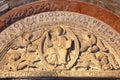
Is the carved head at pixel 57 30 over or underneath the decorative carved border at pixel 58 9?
underneath

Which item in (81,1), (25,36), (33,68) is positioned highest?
(81,1)

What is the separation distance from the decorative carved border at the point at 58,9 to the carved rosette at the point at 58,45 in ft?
0.20

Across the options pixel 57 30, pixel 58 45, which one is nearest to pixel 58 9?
pixel 57 30

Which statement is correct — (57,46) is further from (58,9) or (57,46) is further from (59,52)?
(58,9)

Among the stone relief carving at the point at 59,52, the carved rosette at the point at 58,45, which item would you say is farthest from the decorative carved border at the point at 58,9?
the stone relief carving at the point at 59,52

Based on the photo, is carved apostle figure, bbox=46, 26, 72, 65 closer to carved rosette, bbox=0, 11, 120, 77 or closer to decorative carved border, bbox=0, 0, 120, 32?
carved rosette, bbox=0, 11, 120, 77

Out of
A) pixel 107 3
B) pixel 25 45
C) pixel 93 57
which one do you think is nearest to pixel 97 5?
pixel 107 3

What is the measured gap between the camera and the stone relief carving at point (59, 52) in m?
5.67

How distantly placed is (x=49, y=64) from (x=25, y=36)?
494 mm

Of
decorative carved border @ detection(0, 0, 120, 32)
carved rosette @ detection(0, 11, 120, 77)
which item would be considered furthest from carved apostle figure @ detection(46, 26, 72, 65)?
decorative carved border @ detection(0, 0, 120, 32)

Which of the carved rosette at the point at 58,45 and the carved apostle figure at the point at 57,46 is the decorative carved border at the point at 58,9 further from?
the carved apostle figure at the point at 57,46

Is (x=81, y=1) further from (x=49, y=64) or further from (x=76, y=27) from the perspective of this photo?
(x=49, y=64)

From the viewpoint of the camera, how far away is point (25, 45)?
18.9 ft

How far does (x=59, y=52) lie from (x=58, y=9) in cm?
59
